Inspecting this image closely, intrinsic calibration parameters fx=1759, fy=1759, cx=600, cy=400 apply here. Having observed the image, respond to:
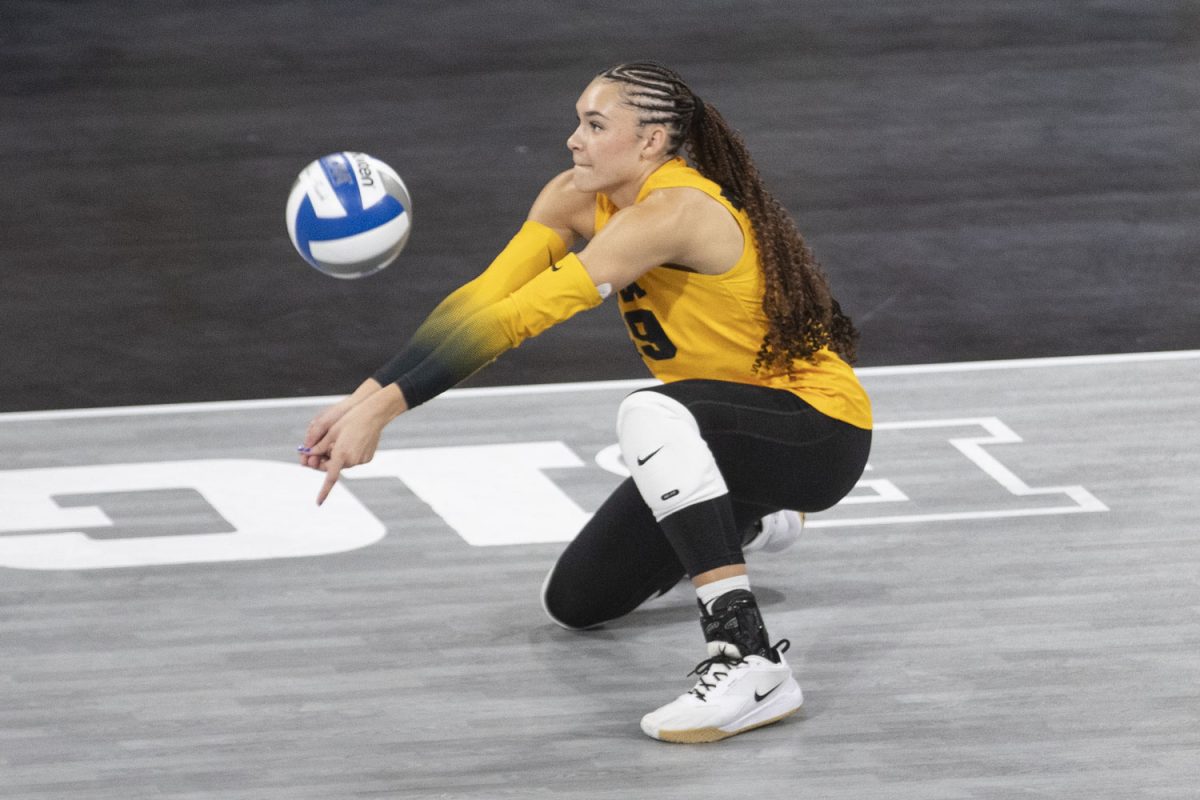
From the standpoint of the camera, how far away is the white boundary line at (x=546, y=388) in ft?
15.8

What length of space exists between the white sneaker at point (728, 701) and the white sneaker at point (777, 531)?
0.64 m

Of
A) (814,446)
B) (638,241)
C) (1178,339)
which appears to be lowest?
(1178,339)

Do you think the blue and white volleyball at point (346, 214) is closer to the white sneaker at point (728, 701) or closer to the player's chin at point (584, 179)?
the player's chin at point (584, 179)

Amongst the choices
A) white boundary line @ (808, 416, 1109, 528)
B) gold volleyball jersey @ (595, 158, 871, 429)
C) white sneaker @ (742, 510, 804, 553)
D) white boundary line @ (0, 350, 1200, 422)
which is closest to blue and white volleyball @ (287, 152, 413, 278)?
gold volleyball jersey @ (595, 158, 871, 429)

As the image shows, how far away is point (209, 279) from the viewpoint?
568cm

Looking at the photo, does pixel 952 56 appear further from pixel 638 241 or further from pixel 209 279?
pixel 638 241

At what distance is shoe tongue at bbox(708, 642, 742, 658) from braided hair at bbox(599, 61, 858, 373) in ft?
1.77

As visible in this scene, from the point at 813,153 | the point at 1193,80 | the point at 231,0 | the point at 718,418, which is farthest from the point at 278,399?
the point at 1193,80

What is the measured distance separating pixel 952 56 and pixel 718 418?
15.1 feet

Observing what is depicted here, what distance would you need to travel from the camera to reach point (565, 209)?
347cm

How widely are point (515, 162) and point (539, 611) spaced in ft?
10.3

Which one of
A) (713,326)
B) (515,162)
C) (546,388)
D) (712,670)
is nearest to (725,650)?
(712,670)

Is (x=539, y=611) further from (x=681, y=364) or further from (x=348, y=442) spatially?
(x=348, y=442)

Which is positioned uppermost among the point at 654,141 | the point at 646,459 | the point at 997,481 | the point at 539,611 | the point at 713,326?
the point at 654,141
